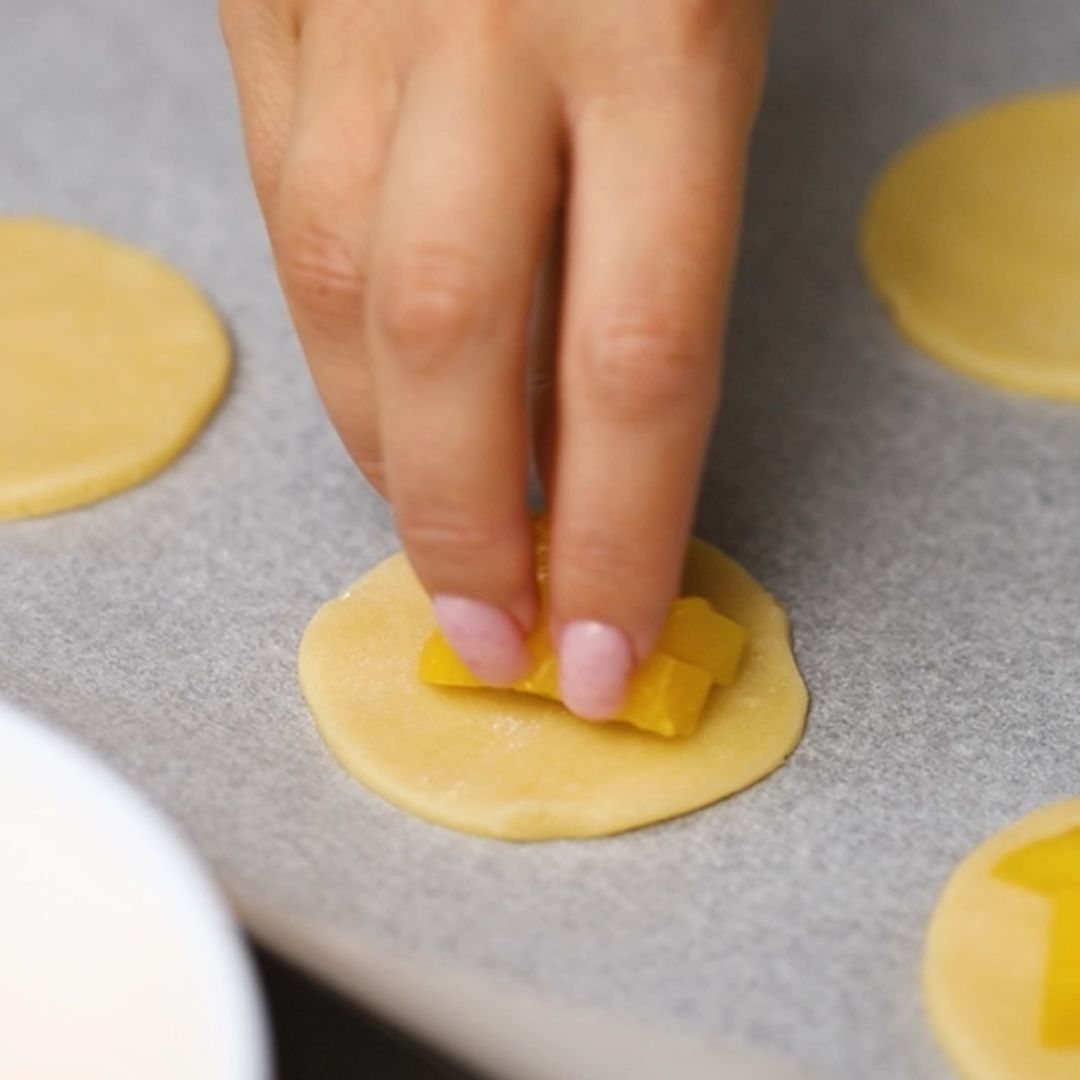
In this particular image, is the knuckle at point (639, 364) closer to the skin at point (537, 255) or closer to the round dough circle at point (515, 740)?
the skin at point (537, 255)

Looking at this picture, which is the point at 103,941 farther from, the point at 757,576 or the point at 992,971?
the point at 757,576

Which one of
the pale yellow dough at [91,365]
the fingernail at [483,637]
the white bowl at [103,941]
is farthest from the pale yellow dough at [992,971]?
the pale yellow dough at [91,365]

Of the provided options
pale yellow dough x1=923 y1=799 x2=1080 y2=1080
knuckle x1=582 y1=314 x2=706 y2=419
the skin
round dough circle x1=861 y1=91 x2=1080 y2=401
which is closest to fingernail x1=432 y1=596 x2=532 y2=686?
the skin

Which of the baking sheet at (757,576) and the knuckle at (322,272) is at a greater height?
the knuckle at (322,272)

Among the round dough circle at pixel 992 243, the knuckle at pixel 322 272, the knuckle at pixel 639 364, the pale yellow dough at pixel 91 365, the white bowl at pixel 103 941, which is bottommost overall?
the pale yellow dough at pixel 91 365

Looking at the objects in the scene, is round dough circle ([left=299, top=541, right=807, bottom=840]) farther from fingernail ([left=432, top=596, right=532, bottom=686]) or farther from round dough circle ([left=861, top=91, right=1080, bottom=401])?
round dough circle ([left=861, top=91, right=1080, bottom=401])

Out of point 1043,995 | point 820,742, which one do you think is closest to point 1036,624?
point 820,742
